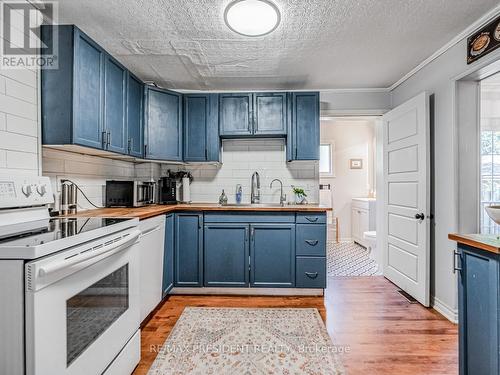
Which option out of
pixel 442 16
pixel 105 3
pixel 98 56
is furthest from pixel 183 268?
pixel 442 16

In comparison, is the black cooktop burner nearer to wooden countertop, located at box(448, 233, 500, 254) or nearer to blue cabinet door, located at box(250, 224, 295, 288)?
blue cabinet door, located at box(250, 224, 295, 288)

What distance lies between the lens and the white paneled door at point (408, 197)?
2674 millimetres

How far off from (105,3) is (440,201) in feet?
9.99

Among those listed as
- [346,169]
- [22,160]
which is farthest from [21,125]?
[346,169]

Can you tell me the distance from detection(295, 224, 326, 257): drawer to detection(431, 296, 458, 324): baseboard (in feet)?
3.49

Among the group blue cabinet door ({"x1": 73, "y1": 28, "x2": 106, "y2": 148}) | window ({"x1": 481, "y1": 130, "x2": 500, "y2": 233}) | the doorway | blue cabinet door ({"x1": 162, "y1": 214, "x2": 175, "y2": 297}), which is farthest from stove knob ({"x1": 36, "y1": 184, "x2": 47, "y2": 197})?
the doorway

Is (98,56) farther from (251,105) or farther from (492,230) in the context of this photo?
(492,230)

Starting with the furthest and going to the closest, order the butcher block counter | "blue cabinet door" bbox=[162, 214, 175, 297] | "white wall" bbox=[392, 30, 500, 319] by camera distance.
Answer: "blue cabinet door" bbox=[162, 214, 175, 297] < "white wall" bbox=[392, 30, 500, 319] < the butcher block counter

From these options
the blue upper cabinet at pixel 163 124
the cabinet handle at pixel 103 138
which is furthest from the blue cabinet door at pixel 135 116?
the cabinet handle at pixel 103 138

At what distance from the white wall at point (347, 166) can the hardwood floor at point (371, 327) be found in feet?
8.06

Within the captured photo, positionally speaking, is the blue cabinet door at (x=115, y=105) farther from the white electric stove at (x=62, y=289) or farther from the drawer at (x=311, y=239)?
the drawer at (x=311, y=239)

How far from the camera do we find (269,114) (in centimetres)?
331

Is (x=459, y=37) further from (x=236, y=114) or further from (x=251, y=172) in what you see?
(x=251, y=172)

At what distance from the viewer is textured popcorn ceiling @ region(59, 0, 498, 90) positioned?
76.2 inches
